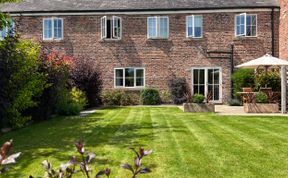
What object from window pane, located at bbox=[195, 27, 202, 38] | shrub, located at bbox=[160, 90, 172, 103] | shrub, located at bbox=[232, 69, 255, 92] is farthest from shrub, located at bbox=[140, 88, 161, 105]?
shrub, located at bbox=[232, 69, 255, 92]

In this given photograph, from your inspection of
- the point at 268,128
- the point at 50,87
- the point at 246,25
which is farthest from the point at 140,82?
the point at 268,128

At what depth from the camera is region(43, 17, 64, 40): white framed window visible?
86.5ft

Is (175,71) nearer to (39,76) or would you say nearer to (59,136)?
(39,76)

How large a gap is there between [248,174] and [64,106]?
39.6 feet

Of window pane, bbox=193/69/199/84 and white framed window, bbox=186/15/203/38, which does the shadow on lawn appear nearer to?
window pane, bbox=193/69/199/84

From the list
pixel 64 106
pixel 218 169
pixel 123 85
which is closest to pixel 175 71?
pixel 123 85

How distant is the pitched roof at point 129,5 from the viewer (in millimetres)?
25609

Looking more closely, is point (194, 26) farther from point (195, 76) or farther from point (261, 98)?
point (261, 98)

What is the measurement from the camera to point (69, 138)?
31.9 feet

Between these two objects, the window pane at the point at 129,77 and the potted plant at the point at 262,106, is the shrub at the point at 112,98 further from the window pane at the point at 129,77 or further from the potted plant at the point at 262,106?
the potted plant at the point at 262,106

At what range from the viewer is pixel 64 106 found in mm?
17000

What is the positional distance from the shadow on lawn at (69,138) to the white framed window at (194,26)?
14.0 meters

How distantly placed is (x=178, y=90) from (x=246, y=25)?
595cm

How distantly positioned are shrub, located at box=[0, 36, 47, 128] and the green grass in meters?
0.58
